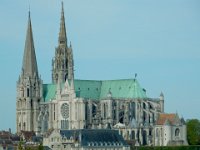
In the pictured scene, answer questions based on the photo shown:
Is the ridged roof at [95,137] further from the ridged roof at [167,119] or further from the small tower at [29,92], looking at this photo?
the small tower at [29,92]

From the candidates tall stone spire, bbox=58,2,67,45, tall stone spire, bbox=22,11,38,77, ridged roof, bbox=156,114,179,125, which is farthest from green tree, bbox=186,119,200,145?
tall stone spire, bbox=22,11,38,77

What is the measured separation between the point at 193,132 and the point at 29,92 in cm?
2909

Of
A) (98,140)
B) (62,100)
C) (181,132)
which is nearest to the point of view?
(98,140)

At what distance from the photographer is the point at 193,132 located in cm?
13975

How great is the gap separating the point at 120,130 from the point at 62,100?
45.8ft

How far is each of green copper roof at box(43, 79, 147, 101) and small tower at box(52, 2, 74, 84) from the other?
15.4 feet

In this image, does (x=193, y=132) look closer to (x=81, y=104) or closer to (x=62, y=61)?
(x=81, y=104)

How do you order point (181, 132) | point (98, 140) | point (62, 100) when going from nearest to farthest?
point (98, 140) → point (181, 132) → point (62, 100)

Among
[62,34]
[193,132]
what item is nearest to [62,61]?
[62,34]

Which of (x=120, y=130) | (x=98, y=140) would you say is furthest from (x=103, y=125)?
(x=98, y=140)

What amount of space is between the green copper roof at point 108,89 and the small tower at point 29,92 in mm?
9350

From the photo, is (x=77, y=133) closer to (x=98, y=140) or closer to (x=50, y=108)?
(x=98, y=140)

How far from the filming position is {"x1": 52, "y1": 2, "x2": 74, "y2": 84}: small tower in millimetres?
146875

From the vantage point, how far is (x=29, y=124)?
481 ft
